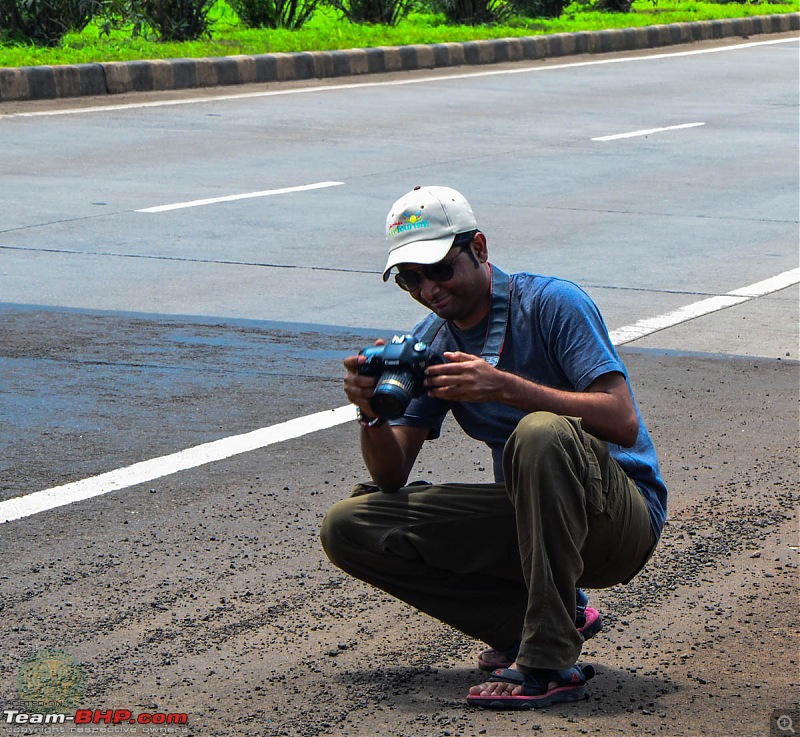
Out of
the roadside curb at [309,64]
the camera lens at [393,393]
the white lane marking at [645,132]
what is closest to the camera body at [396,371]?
the camera lens at [393,393]

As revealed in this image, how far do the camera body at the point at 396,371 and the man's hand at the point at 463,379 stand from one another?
4cm

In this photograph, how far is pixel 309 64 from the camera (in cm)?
2072

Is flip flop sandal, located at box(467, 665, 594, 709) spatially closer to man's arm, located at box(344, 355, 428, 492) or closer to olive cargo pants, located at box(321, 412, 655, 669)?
olive cargo pants, located at box(321, 412, 655, 669)

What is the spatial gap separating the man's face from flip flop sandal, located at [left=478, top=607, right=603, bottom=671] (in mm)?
785

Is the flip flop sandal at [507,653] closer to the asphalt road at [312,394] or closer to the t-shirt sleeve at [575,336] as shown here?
the asphalt road at [312,394]

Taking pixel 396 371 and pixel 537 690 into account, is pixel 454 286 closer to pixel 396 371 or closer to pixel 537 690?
pixel 396 371

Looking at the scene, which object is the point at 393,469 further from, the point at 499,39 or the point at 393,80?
the point at 499,39

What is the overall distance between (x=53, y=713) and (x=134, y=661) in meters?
0.34

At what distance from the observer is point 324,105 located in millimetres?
17594

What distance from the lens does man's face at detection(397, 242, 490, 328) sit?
3.76 meters

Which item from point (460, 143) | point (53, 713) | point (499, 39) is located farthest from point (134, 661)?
point (499, 39)

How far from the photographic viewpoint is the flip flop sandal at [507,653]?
391 centimetres

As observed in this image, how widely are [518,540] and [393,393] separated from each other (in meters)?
0.49

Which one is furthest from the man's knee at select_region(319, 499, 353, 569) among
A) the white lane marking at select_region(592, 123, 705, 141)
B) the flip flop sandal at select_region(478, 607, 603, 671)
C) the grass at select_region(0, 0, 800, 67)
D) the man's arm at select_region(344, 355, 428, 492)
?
the grass at select_region(0, 0, 800, 67)
